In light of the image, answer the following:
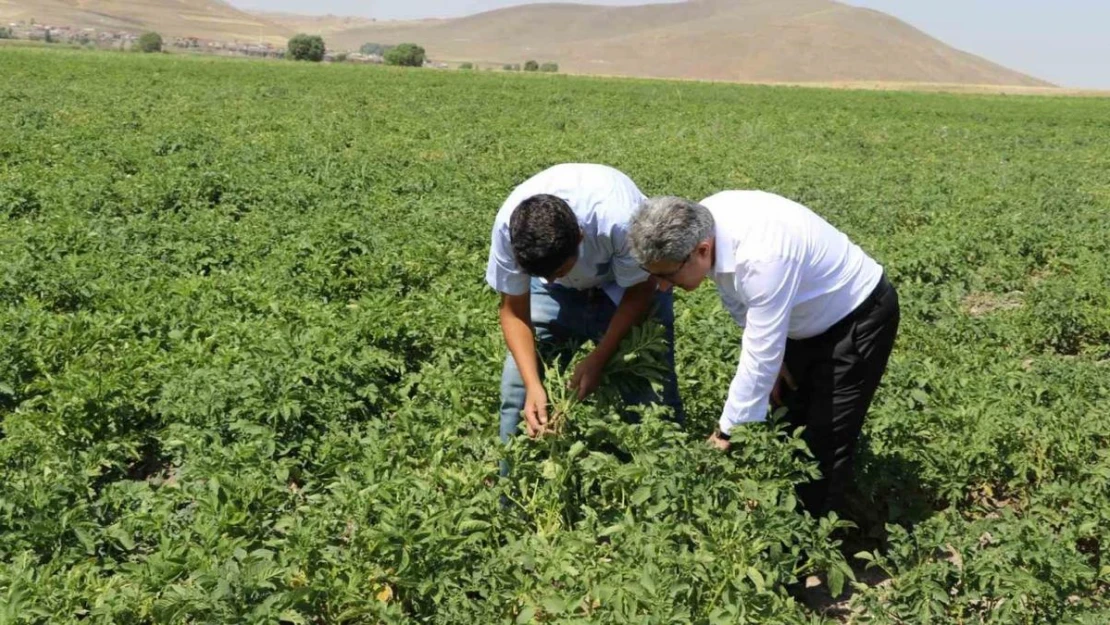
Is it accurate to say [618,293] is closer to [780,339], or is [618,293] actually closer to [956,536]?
[780,339]

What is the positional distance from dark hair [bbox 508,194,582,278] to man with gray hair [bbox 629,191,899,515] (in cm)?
22

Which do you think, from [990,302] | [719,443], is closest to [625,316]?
[719,443]

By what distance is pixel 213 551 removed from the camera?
10.7 feet

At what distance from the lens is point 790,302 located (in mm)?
3150

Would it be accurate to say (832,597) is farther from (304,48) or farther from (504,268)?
(304,48)

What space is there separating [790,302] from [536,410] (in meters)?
1.03

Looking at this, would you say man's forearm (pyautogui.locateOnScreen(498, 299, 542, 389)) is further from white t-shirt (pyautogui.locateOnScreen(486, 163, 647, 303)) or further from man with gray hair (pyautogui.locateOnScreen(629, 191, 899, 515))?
man with gray hair (pyautogui.locateOnScreen(629, 191, 899, 515))

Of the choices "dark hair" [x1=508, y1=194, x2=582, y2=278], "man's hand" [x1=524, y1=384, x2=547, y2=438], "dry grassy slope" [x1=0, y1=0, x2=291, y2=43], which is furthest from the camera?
"dry grassy slope" [x1=0, y1=0, x2=291, y2=43]

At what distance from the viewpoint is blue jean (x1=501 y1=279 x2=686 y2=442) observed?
3.84 metres

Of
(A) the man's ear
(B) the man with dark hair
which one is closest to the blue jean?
(B) the man with dark hair

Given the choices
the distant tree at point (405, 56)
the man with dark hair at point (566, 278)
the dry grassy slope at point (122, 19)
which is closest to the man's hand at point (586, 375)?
the man with dark hair at point (566, 278)

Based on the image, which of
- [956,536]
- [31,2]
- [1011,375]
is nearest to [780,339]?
[956,536]

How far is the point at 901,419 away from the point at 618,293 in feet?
5.72

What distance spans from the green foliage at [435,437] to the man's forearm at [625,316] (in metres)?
0.06
